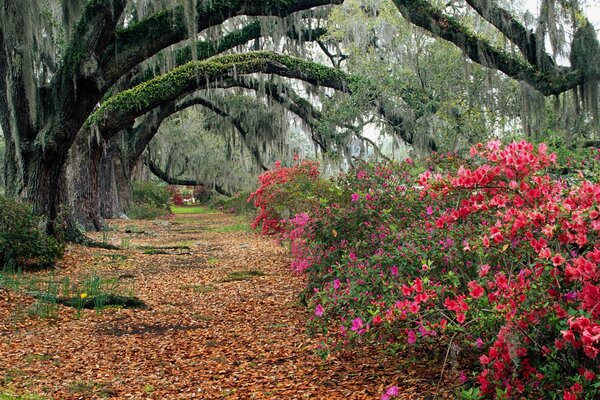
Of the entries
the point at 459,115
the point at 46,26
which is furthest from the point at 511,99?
the point at 46,26

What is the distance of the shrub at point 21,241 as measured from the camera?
712 centimetres

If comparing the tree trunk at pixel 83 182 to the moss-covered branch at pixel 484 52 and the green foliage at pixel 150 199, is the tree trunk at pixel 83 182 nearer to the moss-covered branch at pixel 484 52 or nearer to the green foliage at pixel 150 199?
the moss-covered branch at pixel 484 52

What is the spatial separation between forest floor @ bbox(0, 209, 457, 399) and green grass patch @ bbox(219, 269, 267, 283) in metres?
0.04

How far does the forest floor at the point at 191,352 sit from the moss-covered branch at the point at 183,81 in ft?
16.9

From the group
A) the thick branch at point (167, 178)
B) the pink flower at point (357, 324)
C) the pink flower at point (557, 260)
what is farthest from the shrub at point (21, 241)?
the thick branch at point (167, 178)

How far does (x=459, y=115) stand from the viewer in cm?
1091

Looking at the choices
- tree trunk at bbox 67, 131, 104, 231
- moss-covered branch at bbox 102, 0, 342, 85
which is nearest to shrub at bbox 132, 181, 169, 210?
tree trunk at bbox 67, 131, 104, 231

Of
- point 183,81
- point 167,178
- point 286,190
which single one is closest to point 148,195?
point 167,178

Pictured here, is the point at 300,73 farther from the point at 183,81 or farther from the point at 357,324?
the point at 357,324

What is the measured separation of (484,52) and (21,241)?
7.12 m

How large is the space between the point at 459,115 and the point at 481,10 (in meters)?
2.67

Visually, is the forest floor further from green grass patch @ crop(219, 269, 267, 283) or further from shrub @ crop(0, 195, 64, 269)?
shrub @ crop(0, 195, 64, 269)

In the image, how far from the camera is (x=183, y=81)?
1177 cm

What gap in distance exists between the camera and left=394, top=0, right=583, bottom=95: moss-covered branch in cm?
862
